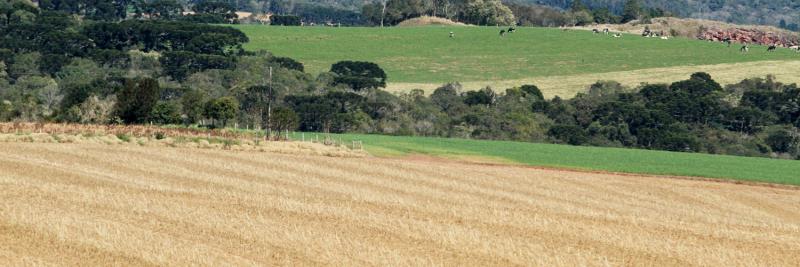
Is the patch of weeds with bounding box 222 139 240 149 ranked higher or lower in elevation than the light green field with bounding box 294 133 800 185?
higher

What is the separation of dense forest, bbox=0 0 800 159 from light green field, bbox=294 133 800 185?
14.2m

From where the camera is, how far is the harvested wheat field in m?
41.7

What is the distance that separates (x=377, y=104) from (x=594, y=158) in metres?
57.3

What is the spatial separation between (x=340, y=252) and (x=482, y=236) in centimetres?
668

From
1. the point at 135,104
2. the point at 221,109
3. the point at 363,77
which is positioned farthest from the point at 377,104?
the point at 135,104

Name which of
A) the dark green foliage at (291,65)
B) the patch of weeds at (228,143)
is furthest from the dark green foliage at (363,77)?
the patch of weeds at (228,143)

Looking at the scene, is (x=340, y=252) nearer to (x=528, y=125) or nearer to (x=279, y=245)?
(x=279, y=245)

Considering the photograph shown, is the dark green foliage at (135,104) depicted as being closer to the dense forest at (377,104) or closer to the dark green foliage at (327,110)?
the dense forest at (377,104)

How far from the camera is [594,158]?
10350 cm

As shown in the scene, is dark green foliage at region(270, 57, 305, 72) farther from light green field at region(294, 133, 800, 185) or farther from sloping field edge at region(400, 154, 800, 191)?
sloping field edge at region(400, 154, 800, 191)

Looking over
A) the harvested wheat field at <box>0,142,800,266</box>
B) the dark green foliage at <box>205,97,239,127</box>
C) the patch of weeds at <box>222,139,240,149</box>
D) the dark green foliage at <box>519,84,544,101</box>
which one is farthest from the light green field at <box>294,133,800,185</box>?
the dark green foliage at <box>519,84,544,101</box>

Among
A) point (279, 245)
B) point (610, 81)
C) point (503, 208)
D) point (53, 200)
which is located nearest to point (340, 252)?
point (279, 245)

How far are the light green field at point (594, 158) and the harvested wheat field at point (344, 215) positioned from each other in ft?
39.7

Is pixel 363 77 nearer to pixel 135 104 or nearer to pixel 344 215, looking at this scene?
pixel 135 104
